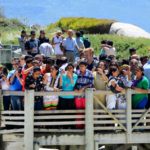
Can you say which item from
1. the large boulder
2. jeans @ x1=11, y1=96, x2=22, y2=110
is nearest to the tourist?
jeans @ x1=11, y1=96, x2=22, y2=110

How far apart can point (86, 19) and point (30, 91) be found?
1095 inches

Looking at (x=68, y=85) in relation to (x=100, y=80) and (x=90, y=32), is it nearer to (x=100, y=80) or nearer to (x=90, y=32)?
(x=100, y=80)

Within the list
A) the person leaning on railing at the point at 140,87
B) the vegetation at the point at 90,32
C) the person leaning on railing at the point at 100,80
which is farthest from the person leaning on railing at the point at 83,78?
the vegetation at the point at 90,32

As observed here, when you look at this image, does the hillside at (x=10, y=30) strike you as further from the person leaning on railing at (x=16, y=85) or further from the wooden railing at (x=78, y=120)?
the wooden railing at (x=78, y=120)

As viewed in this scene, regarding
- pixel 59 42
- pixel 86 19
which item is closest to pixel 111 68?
pixel 59 42

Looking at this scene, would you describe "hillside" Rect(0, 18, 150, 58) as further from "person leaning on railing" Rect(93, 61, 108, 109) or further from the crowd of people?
"person leaning on railing" Rect(93, 61, 108, 109)

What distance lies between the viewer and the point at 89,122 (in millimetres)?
16641

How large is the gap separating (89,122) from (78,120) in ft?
0.88

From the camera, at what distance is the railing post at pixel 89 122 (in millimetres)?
16406

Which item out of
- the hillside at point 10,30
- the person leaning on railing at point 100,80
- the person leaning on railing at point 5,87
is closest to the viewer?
the person leaning on railing at point 100,80

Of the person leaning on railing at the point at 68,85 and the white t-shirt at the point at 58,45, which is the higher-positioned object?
the white t-shirt at the point at 58,45

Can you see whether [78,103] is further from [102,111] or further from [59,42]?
[59,42]

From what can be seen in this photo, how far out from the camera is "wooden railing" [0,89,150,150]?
53.7ft

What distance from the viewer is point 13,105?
54.6ft
